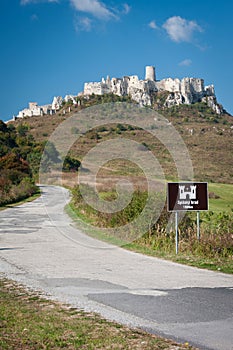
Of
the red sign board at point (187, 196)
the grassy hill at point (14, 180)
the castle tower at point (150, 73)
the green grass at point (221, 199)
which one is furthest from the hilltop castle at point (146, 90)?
the red sign board at point (187, 196)

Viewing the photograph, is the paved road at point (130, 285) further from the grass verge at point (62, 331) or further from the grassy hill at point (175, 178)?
the grassy hill at point (175, 178)

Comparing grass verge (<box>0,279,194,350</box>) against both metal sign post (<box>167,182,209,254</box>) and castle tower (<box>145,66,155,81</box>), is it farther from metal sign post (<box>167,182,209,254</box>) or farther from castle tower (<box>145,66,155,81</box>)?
castle tower (<box>145,66,155,81</box>)

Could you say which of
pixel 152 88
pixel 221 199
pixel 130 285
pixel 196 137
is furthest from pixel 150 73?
pixel 130 285

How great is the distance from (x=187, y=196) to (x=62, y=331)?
715 cm

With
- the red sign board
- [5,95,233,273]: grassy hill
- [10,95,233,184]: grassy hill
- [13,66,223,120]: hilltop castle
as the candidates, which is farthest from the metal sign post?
[13,66,223,120]: hilltop castle

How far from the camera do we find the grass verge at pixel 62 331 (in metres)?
4.92

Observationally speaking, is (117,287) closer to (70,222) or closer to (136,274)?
(136,274)

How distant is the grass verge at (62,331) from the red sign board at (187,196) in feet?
18.7

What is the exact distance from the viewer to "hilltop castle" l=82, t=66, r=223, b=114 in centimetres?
14362

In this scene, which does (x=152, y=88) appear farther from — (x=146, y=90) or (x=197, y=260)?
(x=197, y=260)

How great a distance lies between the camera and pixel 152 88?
156 metres

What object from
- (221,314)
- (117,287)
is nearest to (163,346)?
(221,314)

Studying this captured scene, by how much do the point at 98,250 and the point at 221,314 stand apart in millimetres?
7114

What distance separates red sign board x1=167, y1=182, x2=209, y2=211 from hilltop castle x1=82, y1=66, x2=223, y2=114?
424ft
